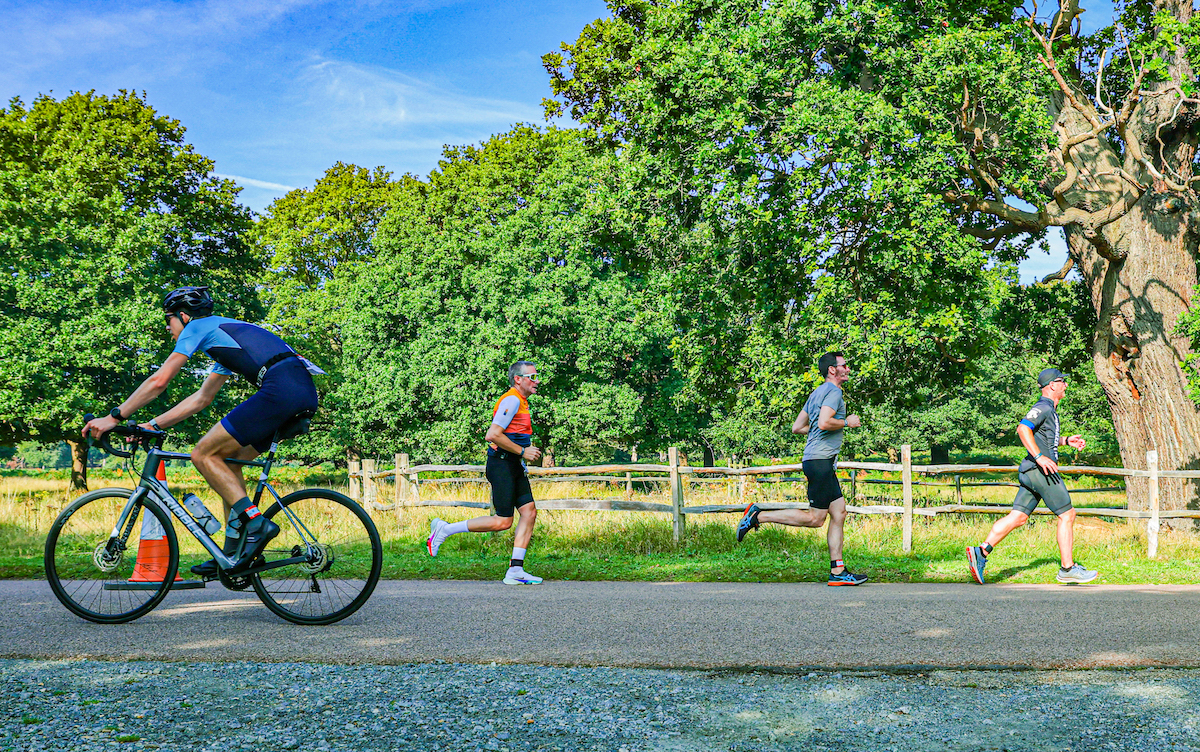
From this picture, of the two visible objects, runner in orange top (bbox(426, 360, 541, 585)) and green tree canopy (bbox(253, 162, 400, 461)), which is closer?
runner in orange top (bbox(426, 360, 541, 585))

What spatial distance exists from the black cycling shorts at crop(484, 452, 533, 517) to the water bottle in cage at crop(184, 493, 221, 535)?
Result: 2.66 metres

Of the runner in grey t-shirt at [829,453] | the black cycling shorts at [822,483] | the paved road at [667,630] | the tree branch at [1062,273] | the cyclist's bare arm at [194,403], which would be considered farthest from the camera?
the tree branch at [1062,273]

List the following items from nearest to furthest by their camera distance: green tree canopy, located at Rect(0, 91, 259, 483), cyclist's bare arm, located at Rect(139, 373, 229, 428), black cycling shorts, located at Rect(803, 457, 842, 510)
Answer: cyclist's bare arm, located at Rect(139, 373, 229, 428) → black cycling shorts, located at Rect(803, 457, 842, 510) → green tree canopy, located at Rect(0, 91, 259, 483)

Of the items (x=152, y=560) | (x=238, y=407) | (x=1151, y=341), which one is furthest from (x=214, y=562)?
(x=1151, y=341)

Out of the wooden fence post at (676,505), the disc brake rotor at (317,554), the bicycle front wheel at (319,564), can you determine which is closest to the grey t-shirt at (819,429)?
the wooden fence post at (676,505)

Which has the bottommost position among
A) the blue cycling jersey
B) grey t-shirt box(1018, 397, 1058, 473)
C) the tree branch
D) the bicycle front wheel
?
the bicycle front wheel

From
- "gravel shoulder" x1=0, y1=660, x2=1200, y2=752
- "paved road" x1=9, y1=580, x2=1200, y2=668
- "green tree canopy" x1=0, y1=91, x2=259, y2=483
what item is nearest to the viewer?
"gravel shoulder" x1=0, y1=660, x2=1200, y2=752

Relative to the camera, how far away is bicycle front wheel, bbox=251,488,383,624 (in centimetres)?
489

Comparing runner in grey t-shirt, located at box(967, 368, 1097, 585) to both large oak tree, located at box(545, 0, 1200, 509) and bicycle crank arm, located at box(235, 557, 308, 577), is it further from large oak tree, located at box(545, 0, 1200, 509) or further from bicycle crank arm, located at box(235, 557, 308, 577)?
bicycle crank arm, located at box(235, 557, 308, 577)

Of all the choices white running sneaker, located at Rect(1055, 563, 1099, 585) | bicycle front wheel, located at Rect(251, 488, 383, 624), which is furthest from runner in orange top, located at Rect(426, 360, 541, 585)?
white running sneaker, located at Rect(1055, 563, 1099, 585)

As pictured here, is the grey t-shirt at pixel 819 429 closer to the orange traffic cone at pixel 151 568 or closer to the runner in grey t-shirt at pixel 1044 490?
the runner in grey t-shirt at pixel 1044 490

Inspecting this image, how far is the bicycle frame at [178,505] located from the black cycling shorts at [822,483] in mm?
4262

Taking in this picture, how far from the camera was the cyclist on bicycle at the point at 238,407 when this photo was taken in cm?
471

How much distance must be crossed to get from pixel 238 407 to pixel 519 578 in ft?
10.3
